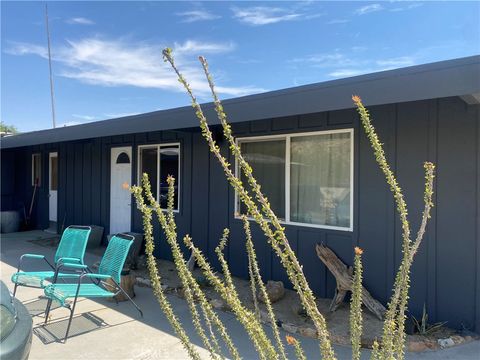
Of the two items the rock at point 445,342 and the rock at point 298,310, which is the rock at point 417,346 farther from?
the rock at point 298,310

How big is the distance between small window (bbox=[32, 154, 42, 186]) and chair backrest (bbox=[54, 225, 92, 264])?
6111 mm

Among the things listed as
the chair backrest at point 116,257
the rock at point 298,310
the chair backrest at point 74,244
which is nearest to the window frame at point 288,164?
the rock at point 298,310

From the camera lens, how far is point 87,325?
380 cm

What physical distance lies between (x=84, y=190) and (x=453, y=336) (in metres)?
7.87

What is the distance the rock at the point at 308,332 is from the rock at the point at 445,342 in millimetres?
1109

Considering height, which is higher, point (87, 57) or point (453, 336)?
point (87, 57)

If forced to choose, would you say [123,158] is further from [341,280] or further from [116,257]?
[341,280]

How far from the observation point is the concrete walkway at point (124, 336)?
3182mm

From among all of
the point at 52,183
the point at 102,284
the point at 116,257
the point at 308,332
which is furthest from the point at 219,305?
the point at 52,183

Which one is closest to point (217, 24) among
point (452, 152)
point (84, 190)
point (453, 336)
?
point (84, 190)

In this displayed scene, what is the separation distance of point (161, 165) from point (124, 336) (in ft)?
12.8

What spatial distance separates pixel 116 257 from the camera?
4395 millimetres

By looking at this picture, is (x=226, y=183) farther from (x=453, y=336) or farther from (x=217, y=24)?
(x=217, y=24)

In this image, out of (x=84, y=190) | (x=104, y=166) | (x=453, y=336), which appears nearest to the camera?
(x=453, y=336)
